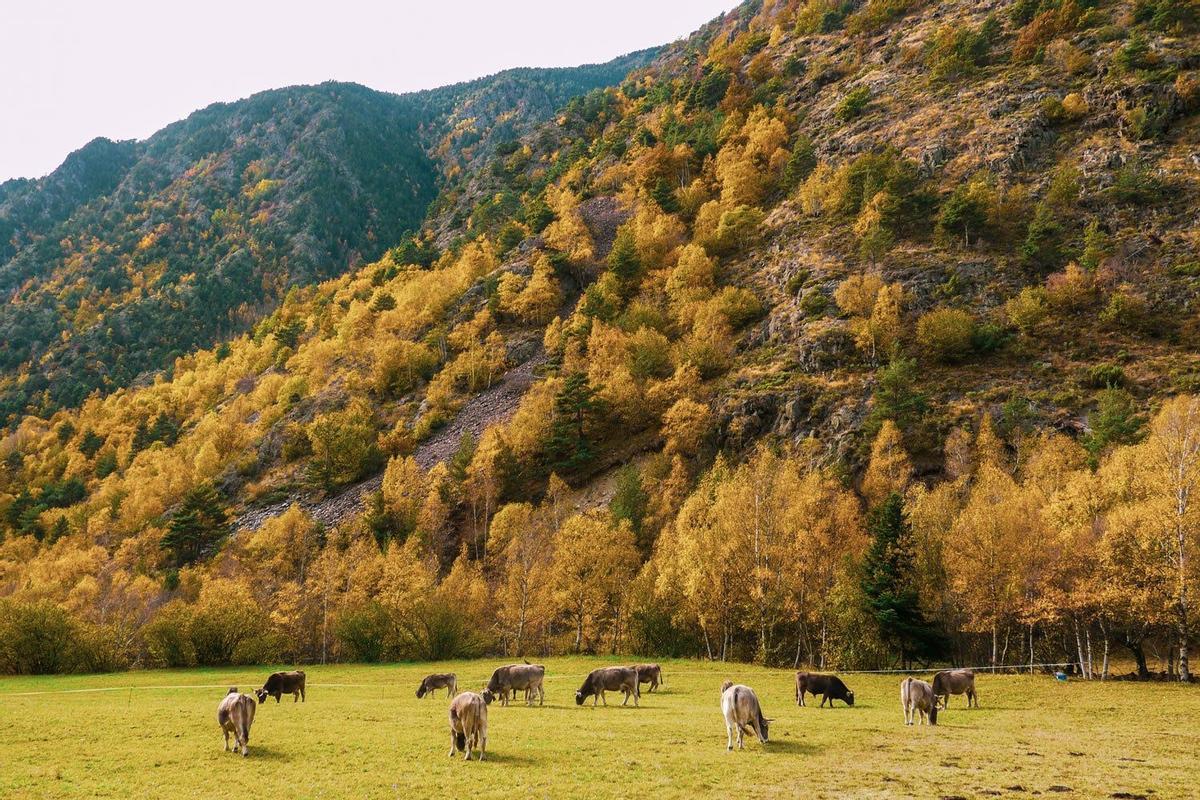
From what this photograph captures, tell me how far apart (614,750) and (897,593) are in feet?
113

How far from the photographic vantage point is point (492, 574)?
83.8m

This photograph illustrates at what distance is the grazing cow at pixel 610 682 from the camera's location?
31594mm

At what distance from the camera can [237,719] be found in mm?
19812

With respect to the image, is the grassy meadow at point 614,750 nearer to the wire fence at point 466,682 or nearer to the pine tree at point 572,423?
the wire fence at point 466,682

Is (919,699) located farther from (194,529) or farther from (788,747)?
(194,529)

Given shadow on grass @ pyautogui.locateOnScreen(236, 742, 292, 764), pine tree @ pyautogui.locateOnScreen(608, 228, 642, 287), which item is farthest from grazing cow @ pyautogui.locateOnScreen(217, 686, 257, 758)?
pine tree @ pyautogui.locateOnScreen(608, 228, 642, 287)

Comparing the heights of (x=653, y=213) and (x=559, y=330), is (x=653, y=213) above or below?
above

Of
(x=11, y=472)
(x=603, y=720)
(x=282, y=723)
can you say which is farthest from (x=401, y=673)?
(x=11, y=472)

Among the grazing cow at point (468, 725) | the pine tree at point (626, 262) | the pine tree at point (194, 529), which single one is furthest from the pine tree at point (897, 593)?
the pine tree at point (194, 529)

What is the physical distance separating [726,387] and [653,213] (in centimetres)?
6734

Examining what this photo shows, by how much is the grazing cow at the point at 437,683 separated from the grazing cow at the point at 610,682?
8229 millimetres

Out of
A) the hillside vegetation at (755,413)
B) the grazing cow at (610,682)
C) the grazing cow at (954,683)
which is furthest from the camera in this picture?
the hillside vegetation at (755,413)

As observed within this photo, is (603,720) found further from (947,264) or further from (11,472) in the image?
(11,472)

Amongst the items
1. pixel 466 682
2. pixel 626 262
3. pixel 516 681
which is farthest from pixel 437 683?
pixel 626 262
